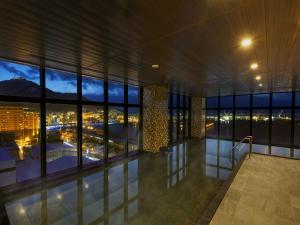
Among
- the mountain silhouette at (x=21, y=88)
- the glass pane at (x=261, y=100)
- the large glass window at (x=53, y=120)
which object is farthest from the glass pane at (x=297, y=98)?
the mountain silhouette at (x=21, y=88)

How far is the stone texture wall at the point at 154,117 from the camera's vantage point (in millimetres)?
7594

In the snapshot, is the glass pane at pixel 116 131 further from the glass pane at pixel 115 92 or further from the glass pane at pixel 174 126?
the glass pane at pixel 174 126

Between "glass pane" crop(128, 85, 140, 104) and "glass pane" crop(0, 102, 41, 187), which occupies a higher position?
"glass pane" crop(128, 85, 140, 104)

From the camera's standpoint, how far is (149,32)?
2609 millimetres

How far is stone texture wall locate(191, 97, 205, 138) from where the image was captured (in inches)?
465

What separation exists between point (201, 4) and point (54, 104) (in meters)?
4.93

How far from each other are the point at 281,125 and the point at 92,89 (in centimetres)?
1150

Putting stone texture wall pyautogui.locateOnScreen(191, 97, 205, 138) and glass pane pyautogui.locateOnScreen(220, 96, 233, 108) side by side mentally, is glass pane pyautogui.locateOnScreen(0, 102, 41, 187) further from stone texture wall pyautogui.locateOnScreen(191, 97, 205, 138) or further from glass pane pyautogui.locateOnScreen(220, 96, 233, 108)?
glass pane pyautogui.locateOnScreen(220, 96, 233, 108)

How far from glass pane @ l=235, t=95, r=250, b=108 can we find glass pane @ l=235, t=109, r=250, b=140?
1.11ft

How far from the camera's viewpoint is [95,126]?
6402 millimetres

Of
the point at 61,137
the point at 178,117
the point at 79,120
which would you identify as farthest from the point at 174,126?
the point at 61,137

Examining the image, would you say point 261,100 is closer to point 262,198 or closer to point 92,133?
point 262,198

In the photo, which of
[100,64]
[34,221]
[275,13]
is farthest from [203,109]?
[34,221]

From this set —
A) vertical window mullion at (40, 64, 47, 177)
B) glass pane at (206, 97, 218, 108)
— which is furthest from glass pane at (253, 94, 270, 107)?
vertical window mullion at (40, 64, 47, 177)
